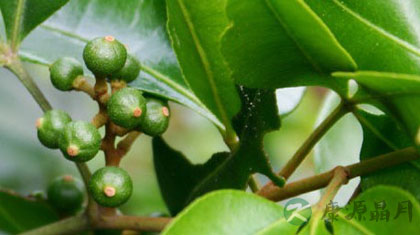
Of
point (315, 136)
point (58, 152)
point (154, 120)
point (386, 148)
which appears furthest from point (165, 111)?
point (58, 152)

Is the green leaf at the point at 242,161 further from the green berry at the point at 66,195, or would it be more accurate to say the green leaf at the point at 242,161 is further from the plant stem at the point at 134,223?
the green berry at the point at 66,195

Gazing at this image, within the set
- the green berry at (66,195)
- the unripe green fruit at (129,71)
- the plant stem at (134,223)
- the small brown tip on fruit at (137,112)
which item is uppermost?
the small brown tip on fruit at (137,112)

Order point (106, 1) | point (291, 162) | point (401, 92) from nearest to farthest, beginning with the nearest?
point (401, 92)
point (291, 162)
point (106, 1)

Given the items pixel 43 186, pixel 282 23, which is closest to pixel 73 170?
pixel 43 186

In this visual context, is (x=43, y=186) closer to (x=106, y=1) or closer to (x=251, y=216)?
(x=106, y=1)

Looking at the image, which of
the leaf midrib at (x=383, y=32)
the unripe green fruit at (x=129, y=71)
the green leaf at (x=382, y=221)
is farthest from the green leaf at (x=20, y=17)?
the green leaf at (x=382, y=221)

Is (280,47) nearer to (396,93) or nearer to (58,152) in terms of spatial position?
(396,93)
